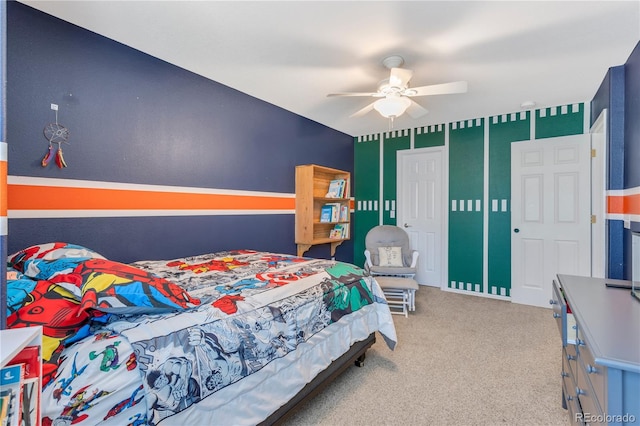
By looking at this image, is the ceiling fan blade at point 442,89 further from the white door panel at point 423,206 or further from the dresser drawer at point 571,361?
the white door panel at point 423,206

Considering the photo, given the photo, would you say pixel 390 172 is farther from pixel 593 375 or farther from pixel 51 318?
pixel 51 318

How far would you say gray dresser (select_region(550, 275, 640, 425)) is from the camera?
2.90 feet

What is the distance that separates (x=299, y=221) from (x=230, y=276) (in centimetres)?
205

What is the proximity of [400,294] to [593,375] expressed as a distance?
281 cm

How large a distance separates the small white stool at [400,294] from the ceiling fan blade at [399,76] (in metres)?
2.12

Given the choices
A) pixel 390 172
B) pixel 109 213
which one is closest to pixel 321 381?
pixel 109 213

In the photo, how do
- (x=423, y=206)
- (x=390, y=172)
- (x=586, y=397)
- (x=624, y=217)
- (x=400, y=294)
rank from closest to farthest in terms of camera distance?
(x=586, y=397), (x=624, y=217), (x=400, y=294), (x=423, y=206), (x=390, y=172)

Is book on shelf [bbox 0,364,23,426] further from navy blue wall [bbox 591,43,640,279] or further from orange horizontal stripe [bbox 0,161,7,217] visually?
navy blue wall [bbox 591,43,640,279]

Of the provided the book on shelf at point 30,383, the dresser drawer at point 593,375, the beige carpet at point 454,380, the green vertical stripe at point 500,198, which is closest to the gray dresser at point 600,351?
the dresser drawer at point 593,375

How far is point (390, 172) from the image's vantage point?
16.3ft

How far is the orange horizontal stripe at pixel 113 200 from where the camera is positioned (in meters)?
1.90

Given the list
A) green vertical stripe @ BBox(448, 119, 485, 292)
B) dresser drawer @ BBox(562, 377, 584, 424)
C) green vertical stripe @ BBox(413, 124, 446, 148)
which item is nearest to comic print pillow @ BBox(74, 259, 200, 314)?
dresser drawer @ BBox(562, 377, 584, 424)

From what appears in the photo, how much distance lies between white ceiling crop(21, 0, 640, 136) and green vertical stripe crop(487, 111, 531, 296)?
0.76 meters

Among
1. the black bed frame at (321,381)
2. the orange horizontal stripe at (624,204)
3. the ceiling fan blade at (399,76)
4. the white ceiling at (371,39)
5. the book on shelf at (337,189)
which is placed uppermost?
the white ceiling at (371,39)
